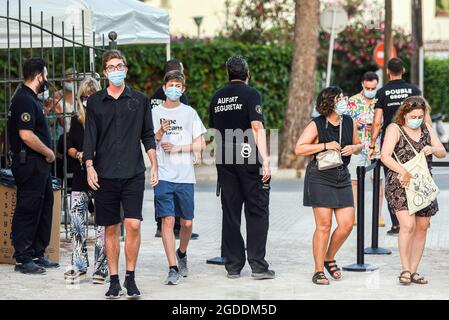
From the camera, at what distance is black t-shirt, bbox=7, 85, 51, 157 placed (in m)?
10.2

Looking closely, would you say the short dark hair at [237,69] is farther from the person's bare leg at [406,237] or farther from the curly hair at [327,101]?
the person's bare leg at [406,237]

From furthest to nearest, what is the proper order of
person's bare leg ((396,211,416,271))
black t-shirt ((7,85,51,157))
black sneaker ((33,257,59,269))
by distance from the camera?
black sneaker ((33,257,59,269))
black t-shirt ((7,85,51,157))
person's bare leg ((396,211,416,271))

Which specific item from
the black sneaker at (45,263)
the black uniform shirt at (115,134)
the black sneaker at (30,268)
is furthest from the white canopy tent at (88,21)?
the black uniform shirt at (115,134)

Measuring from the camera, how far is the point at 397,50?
109 ft

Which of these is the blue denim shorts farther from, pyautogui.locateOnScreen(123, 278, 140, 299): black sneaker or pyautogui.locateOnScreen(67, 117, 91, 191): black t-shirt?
pyautogui.locateOnScreen(123, 278, 140, 299): black sneaker

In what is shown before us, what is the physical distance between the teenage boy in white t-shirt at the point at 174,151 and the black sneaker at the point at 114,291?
0.96m

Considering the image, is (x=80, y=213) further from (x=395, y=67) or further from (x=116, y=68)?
(x=395, y=67)

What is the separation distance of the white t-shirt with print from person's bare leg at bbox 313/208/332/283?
3.78 feet

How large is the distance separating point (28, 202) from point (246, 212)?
188 centimetres

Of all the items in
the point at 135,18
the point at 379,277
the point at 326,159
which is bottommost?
the point at 379,277

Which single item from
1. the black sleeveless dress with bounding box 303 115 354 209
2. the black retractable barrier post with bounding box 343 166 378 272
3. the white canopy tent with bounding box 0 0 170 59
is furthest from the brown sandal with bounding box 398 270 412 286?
the white canopy tent with bounding box 0 0 170 59
